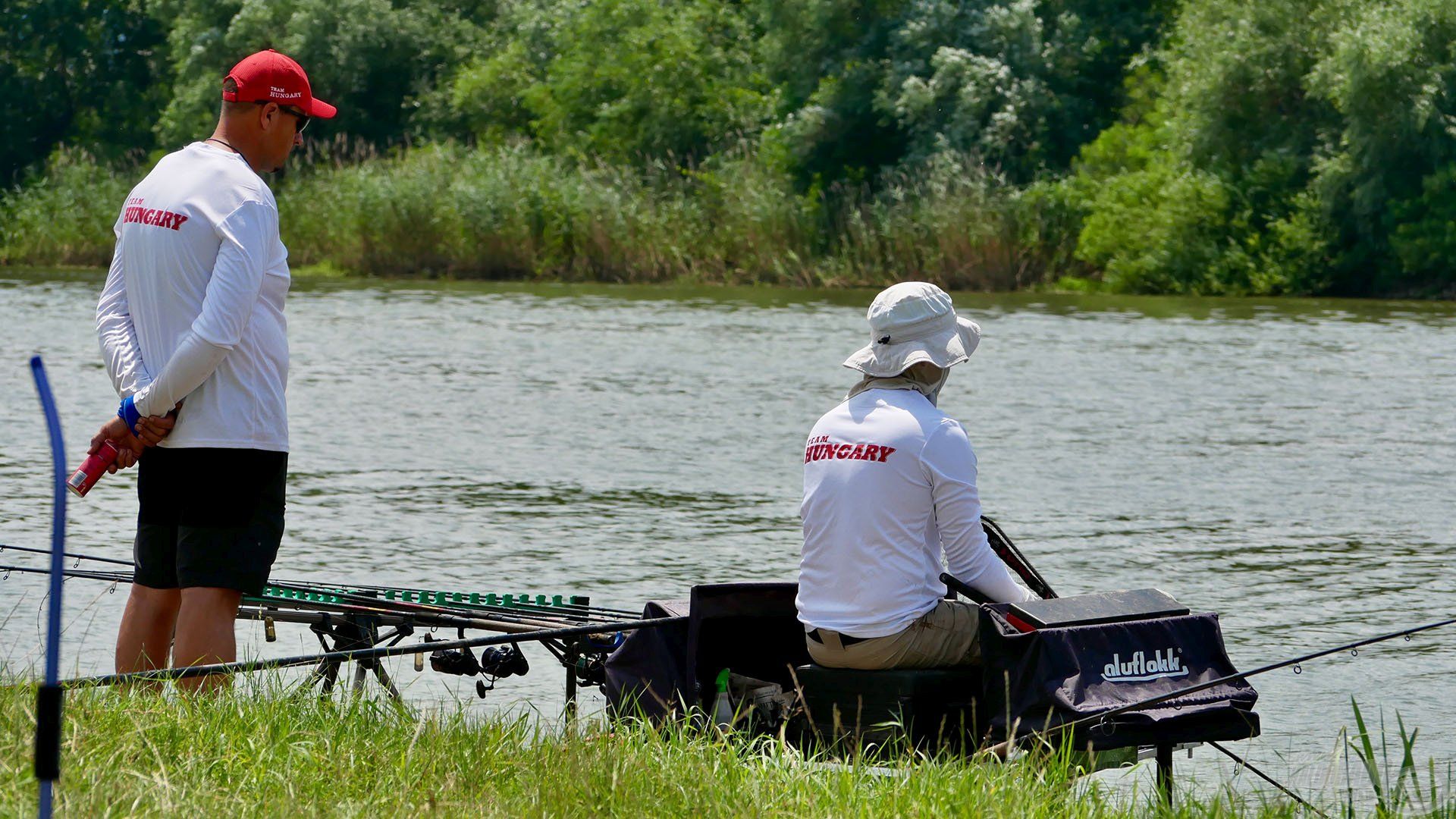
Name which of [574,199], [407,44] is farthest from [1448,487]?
[407,44]

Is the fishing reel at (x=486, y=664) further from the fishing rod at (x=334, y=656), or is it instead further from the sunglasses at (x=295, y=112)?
the sunglasses at (x=295, y=112)

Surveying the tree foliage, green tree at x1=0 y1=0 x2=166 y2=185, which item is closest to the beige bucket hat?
the tree foliage

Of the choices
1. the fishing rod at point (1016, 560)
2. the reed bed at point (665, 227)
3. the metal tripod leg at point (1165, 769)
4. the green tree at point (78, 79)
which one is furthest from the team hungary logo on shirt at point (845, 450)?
the green tree at point (78, 79)

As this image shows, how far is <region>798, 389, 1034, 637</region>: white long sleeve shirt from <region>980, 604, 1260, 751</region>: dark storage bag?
228 millimetres

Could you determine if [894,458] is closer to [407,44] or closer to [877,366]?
[877,366]

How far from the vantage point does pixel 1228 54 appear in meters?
35.3

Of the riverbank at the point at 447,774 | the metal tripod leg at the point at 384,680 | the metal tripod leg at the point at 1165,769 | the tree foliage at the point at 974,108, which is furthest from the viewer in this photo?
the tree foliage at the point at 974,108

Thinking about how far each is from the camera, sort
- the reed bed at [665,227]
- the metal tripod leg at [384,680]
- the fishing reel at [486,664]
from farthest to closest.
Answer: the reed bed at [665,227]
the fishing reel at [486,664]
the metal tripod leg at [384,680]

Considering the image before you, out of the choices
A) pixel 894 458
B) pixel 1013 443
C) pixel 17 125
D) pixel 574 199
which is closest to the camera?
pixel 894 458

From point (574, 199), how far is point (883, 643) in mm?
33863

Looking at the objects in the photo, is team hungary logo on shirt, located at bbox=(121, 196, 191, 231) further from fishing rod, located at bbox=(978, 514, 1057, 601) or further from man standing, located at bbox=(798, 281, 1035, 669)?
fishing rod, located at bbox=(978, 514, 1057, 601)

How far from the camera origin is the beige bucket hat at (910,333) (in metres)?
4.81

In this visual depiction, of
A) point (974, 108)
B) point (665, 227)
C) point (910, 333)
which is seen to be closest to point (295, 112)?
point (910, 333)

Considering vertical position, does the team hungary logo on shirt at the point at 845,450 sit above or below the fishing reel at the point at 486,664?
above
